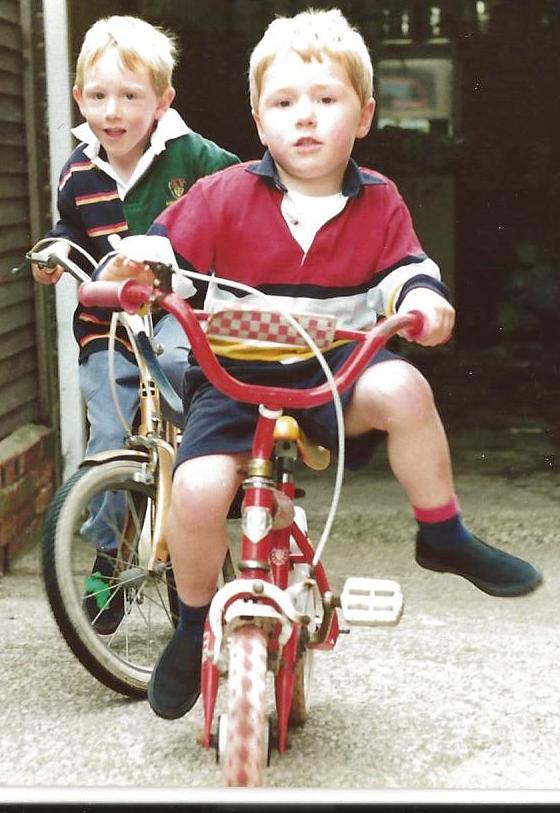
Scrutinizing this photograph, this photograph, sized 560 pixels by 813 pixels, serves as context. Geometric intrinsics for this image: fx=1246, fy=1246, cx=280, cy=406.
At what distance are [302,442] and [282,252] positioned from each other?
27 centimetres

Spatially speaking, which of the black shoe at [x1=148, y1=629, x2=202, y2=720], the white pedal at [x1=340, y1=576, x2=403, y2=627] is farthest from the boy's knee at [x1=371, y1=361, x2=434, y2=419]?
the black shoe at [x1=148, y1=629, x2=202, y2=720]

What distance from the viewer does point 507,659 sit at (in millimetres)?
2275

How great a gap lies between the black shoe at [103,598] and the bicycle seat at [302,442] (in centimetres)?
55

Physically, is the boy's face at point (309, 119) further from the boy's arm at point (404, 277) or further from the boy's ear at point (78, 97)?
the boy's ear at point (78, 97)

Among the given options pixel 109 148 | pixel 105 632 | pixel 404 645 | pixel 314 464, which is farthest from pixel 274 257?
pixel 404 645

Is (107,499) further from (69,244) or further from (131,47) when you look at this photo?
(131,47)

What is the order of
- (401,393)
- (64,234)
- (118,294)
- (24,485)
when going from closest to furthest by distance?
(118,294)
(401,393)
(64,234)
(24,485)

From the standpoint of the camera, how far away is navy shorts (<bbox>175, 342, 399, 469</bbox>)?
5.56 ft

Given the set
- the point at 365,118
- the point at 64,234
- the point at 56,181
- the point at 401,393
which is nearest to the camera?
the point at 401,393

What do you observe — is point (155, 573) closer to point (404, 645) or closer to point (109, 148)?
point (404, 645)

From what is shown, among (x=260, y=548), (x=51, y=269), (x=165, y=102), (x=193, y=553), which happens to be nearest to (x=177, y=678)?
(x=193, y=553)

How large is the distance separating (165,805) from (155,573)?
0.40 metres

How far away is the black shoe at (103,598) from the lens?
2130mm

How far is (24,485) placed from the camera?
2469 millimetres
